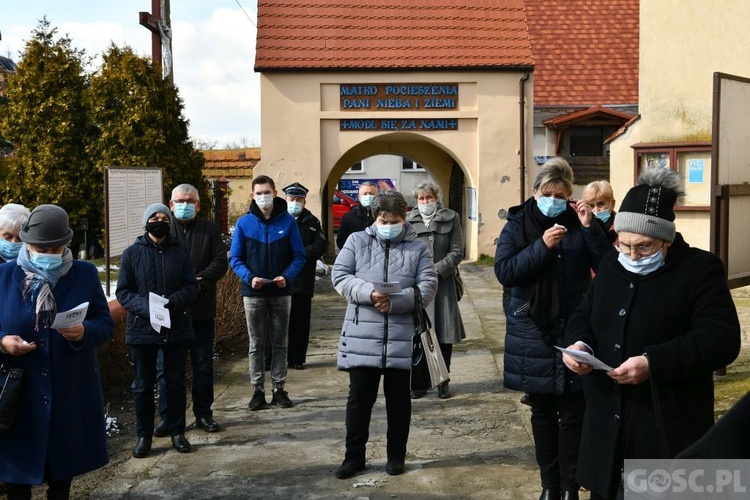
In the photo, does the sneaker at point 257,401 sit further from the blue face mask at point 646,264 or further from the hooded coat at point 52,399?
the blue face mask at point 646,264

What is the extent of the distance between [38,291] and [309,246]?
5.54m

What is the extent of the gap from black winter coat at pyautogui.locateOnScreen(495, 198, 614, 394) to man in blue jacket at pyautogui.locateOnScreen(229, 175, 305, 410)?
9.75 ft

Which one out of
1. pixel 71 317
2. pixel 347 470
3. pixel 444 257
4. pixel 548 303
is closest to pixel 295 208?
pixel 444 257

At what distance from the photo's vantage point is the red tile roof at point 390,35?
2156 cm

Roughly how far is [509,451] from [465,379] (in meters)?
2.48

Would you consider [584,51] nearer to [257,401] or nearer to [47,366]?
[257,401]

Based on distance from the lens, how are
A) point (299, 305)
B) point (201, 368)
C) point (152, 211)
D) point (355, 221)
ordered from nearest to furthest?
1. point (152, 211)
2. point (201, 368)
3. point (299, 305)
4. point (355, 221)

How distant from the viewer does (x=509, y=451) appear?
6555 mm

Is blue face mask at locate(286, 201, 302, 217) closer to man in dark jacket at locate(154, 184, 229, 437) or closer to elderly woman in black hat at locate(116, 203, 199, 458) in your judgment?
man in dark jacket at locate(154, 184, 229, 437)

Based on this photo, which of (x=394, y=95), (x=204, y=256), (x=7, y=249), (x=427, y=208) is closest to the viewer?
(x=7, y=249)

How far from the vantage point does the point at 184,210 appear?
7262 millimetres

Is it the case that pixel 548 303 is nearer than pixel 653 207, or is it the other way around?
pixel 653 207

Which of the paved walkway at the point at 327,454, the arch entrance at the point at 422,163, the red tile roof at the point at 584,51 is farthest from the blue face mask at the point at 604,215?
the red tile roof at the point at 584,51

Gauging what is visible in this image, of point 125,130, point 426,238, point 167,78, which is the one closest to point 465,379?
point 426,238
